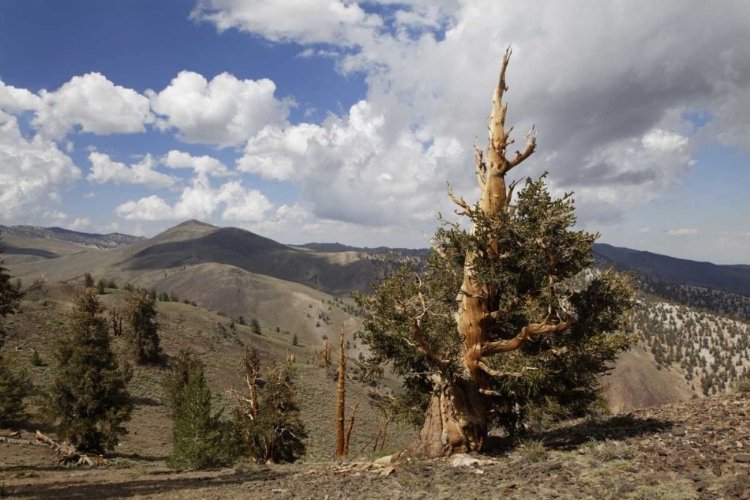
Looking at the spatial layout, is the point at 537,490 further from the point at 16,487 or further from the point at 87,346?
the point at 87,346

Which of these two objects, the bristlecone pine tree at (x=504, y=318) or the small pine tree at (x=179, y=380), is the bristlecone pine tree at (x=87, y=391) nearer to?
the small pine tree at (x=179, y=380)

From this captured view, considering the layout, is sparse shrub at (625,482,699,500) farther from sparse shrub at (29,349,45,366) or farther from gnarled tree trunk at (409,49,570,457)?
sparse shrub at (29,349,45,366)

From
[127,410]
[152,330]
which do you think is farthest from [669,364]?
[127,410]

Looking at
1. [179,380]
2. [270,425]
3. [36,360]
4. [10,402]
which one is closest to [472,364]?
[270,425]

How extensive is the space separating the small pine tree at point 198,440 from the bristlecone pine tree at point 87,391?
6.10 metres

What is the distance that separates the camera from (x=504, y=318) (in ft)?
48.4

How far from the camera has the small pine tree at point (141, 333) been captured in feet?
225

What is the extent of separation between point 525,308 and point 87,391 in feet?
104

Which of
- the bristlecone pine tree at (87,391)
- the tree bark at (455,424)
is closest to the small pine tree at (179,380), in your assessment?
the bristlecone pine tree at (87,391)

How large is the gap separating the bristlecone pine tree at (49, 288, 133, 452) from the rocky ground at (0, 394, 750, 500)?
631 inches

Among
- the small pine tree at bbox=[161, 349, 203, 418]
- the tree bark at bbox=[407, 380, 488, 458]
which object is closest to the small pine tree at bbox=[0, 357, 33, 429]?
the small pine tree at bbox=[161, 349, 203, 418]

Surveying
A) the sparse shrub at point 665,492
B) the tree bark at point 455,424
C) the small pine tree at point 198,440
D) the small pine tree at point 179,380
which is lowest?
the small pine tree at point 179,380

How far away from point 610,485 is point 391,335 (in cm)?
763

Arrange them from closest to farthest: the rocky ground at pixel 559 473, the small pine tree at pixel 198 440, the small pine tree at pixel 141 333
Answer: the rocky ground at pixel 559 473, the small pine tree at pixel 198 440, the small pine tree at pixel 141 333
